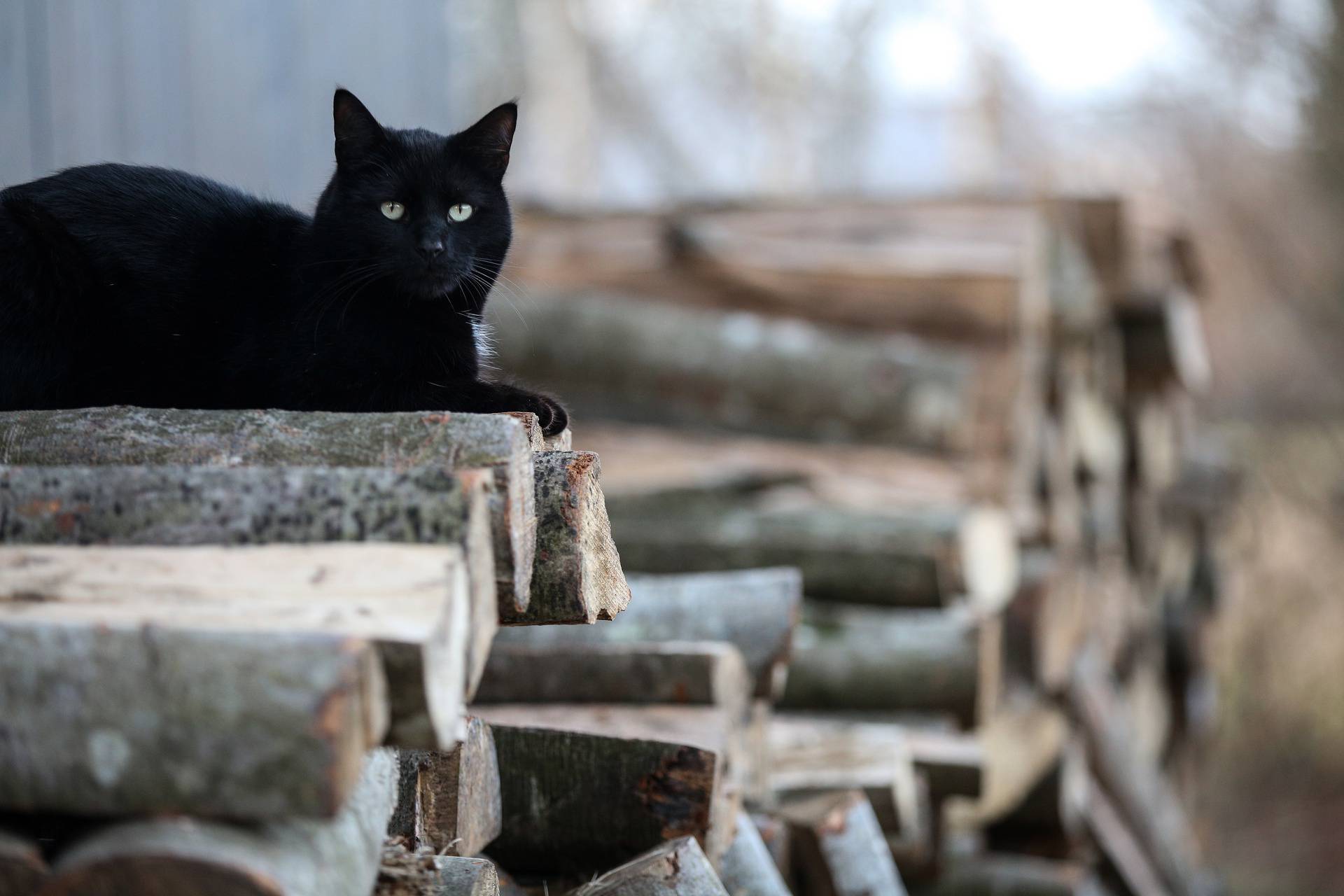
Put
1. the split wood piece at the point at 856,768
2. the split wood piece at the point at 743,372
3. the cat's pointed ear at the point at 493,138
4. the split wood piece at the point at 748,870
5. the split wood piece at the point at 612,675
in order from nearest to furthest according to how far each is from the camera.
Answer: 1. the cat's pointed ear at the point at 493,138
2. the split wood piece at the point at 748,870
3. the split wood piece at the point at 612,675
4. the split wood piece at the point at 856,768
5. the split wood piece at the point at 743,372

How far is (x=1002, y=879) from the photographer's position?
3.54m

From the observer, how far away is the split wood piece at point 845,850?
7.58 ft

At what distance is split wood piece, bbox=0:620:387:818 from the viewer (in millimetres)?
1062

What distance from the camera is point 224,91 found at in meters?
4.73

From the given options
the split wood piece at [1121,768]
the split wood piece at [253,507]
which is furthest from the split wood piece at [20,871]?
the split wood piece at [1121,768]

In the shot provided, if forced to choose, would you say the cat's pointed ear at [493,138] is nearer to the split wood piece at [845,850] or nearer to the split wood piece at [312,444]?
the split wood piece at [312,444]

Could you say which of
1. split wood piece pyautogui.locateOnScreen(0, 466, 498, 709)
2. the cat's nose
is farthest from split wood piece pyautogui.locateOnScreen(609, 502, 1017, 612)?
split wood piece pyautogui.locateOnScreen(0, 466, 498, 709)

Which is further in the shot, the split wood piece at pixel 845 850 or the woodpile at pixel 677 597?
the split wood piece at pixel 845 850

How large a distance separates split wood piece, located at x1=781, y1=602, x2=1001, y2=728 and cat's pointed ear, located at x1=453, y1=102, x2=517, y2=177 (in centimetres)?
187

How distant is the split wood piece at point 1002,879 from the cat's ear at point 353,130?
8.05ft

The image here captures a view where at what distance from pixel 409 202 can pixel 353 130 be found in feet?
0.43

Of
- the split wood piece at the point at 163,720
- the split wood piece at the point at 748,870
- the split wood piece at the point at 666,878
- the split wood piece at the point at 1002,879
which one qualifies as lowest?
the split wood piece at the point at 1002,879

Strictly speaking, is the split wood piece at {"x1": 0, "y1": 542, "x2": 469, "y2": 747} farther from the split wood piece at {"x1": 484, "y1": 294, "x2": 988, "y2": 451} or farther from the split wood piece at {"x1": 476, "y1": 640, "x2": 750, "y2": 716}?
the split wood piece at {"x1": 484, "y1": 294, "x2": 988, "y2": 451}

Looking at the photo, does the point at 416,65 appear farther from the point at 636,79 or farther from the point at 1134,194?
the point at 636,79
